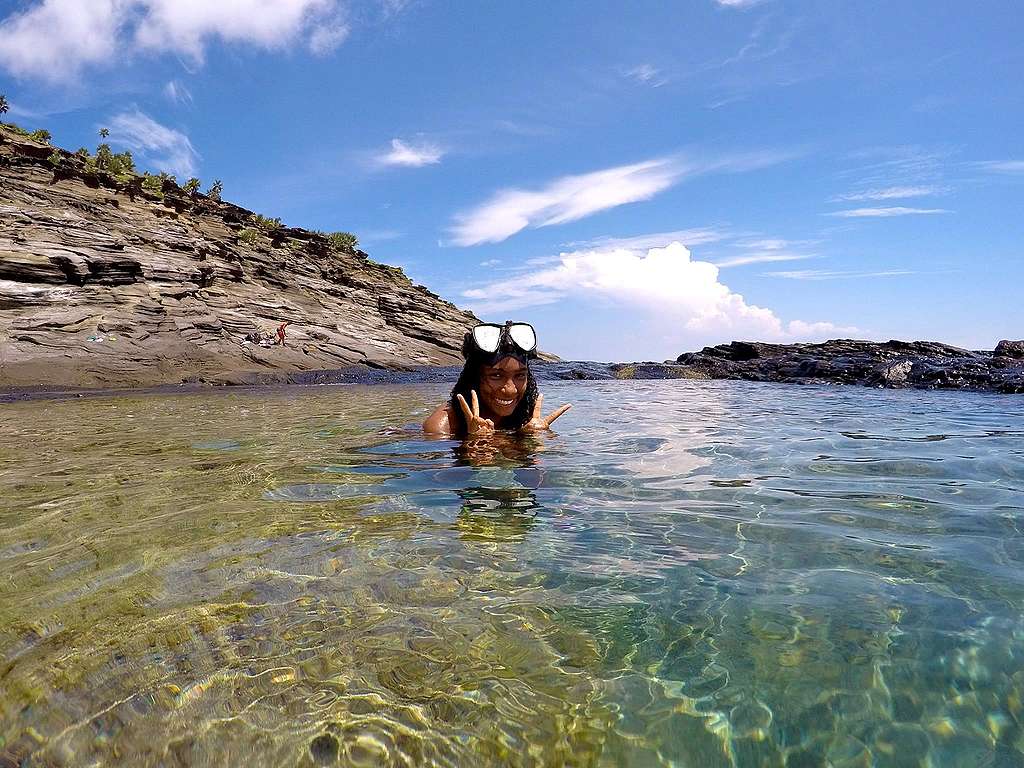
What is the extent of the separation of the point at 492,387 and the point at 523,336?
61 centimetres

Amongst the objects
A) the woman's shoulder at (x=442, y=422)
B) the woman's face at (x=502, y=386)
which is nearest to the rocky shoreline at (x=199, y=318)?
the woman's face at (x=502, y=386)

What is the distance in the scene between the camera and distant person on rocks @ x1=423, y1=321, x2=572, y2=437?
232 inches

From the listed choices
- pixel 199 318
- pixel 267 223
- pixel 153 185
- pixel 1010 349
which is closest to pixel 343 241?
pixel 267 223

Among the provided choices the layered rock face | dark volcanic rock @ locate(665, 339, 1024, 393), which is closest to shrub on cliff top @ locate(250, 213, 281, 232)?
the layered rock face

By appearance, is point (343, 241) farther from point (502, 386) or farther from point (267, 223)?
point (502, 386)

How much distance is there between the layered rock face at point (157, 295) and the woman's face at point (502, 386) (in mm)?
17502

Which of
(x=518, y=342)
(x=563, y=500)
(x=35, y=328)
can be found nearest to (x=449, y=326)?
(x=35, y=328)

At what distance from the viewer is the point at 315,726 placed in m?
1.53

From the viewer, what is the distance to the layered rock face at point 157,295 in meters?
19.3

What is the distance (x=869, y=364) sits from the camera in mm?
18656

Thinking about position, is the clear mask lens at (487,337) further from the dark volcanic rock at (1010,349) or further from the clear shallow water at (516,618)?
the dark volcanic rock at (1010,349)

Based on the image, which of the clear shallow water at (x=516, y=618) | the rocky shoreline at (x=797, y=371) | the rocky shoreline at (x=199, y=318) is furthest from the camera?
the rocky shoreline at (x=199, y=318)

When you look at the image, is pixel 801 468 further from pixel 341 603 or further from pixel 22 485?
pixel 22 485

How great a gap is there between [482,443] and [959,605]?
4.08m
